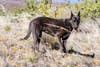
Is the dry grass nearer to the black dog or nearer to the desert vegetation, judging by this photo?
the desert vegetation

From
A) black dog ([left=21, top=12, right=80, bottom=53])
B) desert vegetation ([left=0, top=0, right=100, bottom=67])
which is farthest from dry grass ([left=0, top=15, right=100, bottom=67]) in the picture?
black dog ([left=21, top=12, right=80, bottom=53])

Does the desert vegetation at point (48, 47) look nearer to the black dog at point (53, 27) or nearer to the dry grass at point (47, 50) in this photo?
the dry grass at point (47, 50)

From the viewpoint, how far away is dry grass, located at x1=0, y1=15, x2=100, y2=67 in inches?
296

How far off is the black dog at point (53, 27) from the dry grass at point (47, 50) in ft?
1.05

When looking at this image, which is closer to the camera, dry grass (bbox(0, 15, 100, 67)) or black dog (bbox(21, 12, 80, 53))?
dry grass (bbox(0, 15, 100, 67))

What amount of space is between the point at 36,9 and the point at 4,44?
6875 millimetres

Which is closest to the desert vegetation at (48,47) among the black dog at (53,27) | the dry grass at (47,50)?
the dry grass at (47,50)

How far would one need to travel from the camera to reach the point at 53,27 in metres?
8.51

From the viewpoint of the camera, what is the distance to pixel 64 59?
8047 millimetres

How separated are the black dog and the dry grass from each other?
1.05 feet

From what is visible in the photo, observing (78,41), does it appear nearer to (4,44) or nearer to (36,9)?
(4,44)

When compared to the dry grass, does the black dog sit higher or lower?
higher

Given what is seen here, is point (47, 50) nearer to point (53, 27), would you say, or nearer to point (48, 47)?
point (53, 27)

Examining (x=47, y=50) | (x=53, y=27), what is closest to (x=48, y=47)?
(x=53, y=27)
